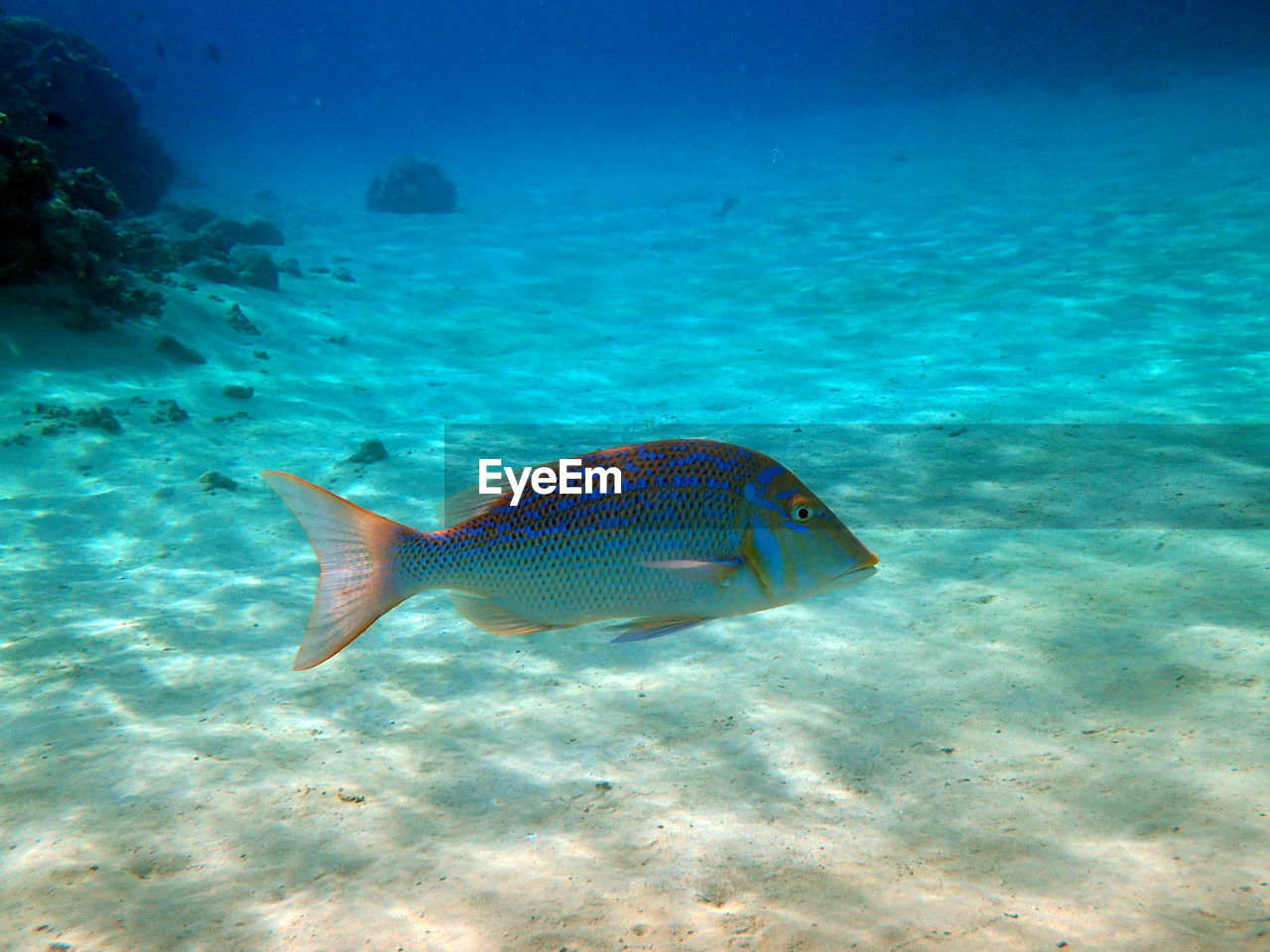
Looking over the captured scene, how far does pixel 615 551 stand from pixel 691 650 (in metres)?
1.62

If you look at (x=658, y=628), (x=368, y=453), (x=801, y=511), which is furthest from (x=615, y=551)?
(x=368, y=453)

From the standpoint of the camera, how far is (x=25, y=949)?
5.77 ft

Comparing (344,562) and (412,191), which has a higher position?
(412,191)

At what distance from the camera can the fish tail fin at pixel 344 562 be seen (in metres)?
2.25

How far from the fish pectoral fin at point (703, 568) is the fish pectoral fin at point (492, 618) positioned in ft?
1.62

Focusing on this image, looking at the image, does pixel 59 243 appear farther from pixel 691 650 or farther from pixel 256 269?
pixel 691 650

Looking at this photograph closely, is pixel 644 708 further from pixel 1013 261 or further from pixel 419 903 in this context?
pixel 1013 261

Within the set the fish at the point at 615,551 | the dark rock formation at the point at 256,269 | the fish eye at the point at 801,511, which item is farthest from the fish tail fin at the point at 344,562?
the dark rock formation at the point at 256,269

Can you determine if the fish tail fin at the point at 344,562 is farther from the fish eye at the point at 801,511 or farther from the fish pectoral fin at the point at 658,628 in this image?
the fish eye at the point at 801,511

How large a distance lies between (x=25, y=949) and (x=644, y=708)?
86.1 inches

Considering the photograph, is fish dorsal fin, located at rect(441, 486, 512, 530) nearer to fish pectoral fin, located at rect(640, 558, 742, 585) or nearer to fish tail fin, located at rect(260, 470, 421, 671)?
fish tail fin, located at rect(260, 470, 421, 671)

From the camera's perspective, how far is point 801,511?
2.28 metres

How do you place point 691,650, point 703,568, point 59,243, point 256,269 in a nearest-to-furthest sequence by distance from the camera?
point 703,568
point 691,650
point 59,243
point 256,269

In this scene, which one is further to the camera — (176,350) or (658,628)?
(176,350)
